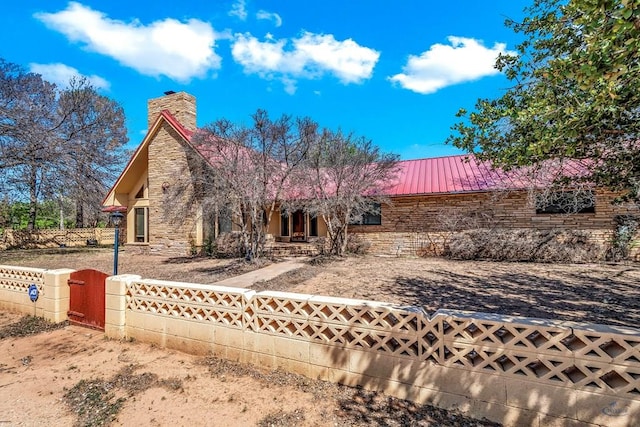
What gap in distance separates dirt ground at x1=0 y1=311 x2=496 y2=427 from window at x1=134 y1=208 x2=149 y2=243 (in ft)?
42.1

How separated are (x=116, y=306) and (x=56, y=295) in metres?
1.99

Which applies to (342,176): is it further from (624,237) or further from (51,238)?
(51,238)

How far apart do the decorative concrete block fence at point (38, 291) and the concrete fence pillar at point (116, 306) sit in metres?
1.70

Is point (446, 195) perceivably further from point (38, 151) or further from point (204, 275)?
point (38, 151)

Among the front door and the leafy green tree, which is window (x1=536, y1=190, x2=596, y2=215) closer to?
the leafy green tree

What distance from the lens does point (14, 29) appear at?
11.7m

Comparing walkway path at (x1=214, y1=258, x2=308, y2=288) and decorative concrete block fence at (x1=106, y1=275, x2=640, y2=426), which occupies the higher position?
decorative concrete block fence at (x1=106, y1=275, x2=640, y2=426)

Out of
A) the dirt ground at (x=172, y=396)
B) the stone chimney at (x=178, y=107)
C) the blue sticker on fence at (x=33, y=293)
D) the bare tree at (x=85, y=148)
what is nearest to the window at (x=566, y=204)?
the dirt ground at (x=172, y=396)

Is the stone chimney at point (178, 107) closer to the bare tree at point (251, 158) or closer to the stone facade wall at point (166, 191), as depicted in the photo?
the stone facade wall at point (166, 191)

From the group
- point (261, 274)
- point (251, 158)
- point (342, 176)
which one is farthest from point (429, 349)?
point (342, 176)

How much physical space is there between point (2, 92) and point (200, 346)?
17.8m

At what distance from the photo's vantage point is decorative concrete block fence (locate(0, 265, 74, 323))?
6445 millimetres

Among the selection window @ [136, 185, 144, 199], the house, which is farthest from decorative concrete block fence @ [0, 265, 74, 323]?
window @ [136, 185, 144, 199]

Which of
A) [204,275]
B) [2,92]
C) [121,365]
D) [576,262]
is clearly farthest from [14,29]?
[576,262]
